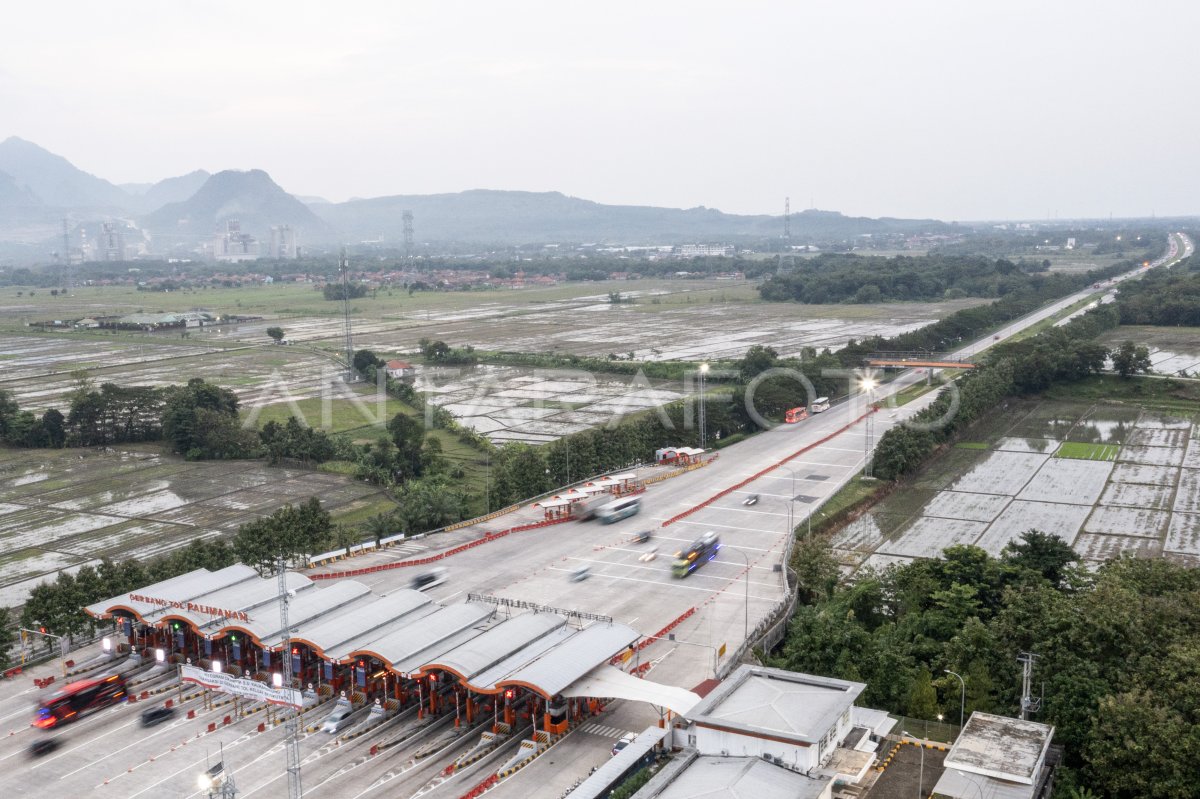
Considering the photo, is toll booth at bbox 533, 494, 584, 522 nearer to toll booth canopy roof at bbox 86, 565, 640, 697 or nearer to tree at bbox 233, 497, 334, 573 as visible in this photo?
tree at bbox 233, 497, 334, 573

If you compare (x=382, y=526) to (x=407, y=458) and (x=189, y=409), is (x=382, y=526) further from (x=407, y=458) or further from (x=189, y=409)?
(x=189, y=409)

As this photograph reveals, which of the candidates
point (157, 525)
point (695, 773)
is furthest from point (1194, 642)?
point (157, 525)

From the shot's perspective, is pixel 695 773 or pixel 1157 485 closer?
pixel 695 773

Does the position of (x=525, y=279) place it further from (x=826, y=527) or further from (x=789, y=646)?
(x=789, y=646)

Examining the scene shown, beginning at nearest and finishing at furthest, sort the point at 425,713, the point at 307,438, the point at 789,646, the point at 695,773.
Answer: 1. the point at 695,773
2. the point at 425,713
3. the point at 789,646
4. the point at 307,438

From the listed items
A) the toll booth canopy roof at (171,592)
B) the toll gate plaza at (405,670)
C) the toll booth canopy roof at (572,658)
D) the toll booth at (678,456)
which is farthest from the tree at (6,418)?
the toll booth canopy roof at (572,658)

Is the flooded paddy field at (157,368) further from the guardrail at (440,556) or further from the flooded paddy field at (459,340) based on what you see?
the guardrail at (440,556)

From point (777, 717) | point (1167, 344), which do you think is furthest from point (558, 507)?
point (1167, 344)
